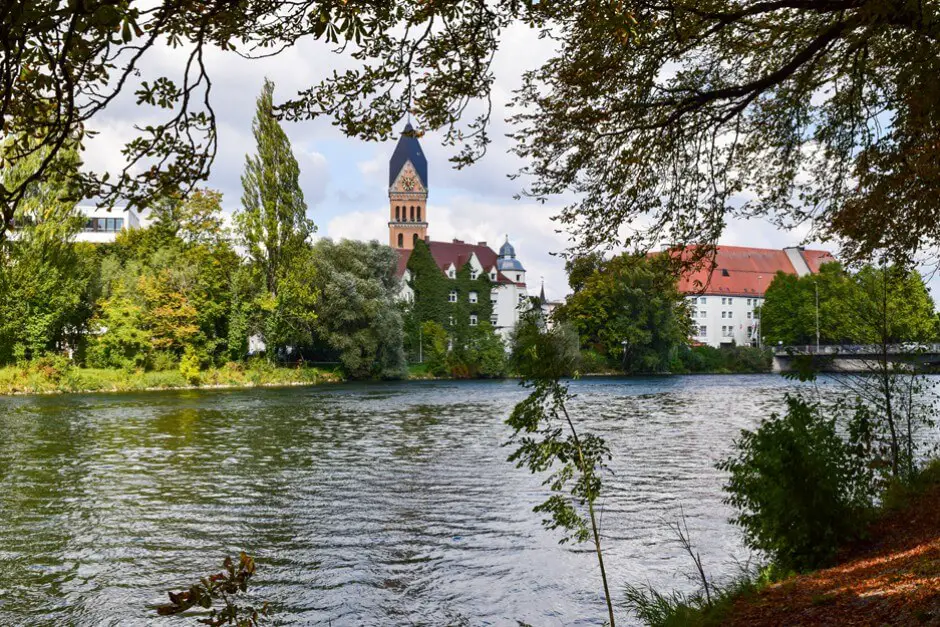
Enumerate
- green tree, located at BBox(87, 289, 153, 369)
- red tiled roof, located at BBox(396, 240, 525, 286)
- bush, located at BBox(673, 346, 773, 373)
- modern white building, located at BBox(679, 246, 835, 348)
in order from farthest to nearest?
modern white building, located at BBox(679, 246, 835, 348), red tiled roof, located at BBox(396, 240, 525, 286), bush, located at BBox(673, 346, 773, 373), green tree, located at BBox(87, 289, 153, 369)

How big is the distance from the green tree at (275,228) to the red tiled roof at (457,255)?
1205 inches

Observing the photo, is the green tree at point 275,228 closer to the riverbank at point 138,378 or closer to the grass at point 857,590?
the riverbank at point 138,378

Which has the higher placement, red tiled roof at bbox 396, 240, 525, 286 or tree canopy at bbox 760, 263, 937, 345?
red tiled roof at bbox 396, 240, 525, 286

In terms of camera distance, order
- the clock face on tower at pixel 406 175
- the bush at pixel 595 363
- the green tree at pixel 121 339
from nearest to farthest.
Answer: the green tree at pixel 121 339 → the bush at pixel 595 363 → the clock face on tower at pixel 406 175

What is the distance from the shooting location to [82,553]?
10070 millimetres

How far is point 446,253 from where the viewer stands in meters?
84.0

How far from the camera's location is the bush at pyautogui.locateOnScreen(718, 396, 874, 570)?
7055mm

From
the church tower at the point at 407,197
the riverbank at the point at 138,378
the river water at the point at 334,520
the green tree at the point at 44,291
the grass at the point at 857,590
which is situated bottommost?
the river water at the point at 334,520

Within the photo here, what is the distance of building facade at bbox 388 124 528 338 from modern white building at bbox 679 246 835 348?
85.7 feet

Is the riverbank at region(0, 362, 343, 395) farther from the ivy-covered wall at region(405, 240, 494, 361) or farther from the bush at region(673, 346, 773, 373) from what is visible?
the bush at region(673, 346, 773, 373)

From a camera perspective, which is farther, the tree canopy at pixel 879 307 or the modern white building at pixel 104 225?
the modern white building at pixel 104 225

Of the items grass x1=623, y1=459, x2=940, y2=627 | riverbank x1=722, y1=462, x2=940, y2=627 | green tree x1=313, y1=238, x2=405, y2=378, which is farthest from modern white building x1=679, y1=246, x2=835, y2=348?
riverbank x1=722, y1=462, x2=940, y2=627

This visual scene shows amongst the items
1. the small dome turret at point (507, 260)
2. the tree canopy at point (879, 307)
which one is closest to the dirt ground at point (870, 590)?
the tree canopy at point (879, 307)

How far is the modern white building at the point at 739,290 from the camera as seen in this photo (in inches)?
3981
